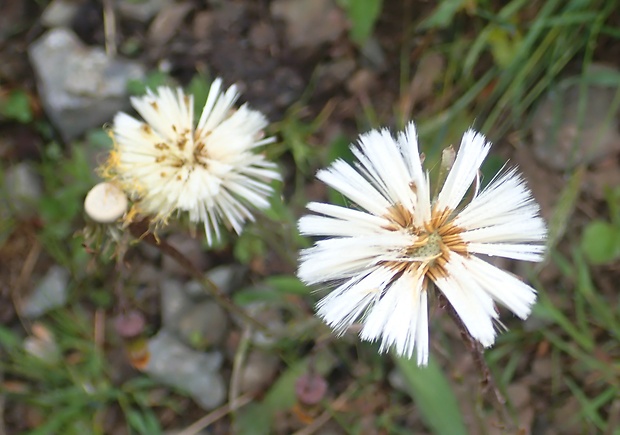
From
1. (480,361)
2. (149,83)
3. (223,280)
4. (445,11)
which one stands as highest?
(149,83)

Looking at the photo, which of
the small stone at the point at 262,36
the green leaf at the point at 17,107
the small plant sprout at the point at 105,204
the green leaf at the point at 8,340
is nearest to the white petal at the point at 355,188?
the small plant sprout at the point at 105,204

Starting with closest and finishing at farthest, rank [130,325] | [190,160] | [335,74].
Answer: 1. [190,160]
2. [130,325]
3. [335,74]

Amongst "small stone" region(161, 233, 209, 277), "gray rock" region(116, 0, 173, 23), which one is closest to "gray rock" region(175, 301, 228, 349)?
"small stone" region(161, 233, 209, 277)

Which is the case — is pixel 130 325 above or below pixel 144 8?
below

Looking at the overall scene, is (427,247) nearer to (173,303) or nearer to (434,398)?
(434,398)

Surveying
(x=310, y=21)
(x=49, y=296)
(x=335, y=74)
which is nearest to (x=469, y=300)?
(x=335, y=74)

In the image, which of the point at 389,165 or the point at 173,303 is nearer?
the point at 389,165

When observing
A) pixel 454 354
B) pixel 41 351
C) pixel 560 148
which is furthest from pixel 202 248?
pixel 560 148

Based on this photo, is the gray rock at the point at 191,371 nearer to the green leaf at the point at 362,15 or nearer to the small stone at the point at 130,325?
the small stone at the point at 130,325
